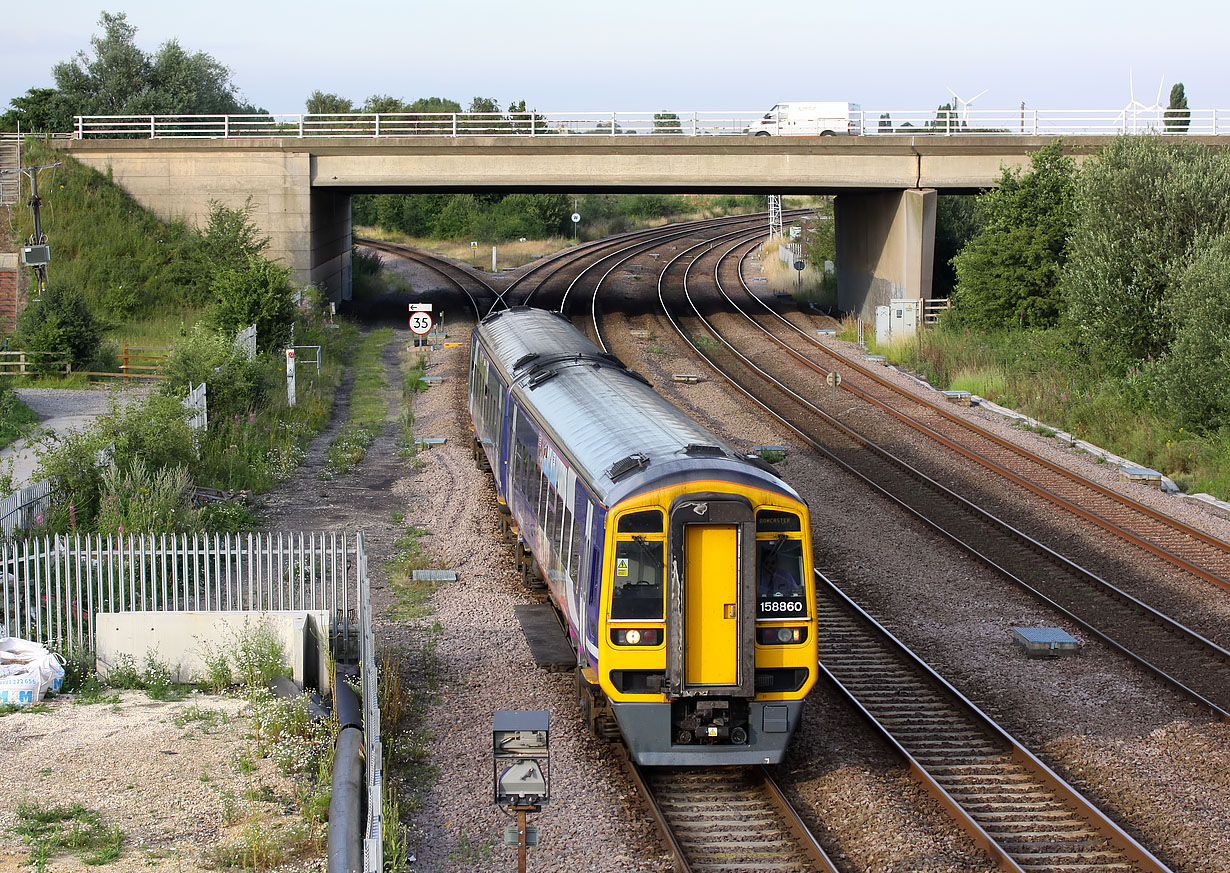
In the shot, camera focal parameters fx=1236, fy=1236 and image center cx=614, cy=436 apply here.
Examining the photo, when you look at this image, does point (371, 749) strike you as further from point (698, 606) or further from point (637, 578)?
point (698, 606)

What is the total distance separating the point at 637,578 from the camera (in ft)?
34.0

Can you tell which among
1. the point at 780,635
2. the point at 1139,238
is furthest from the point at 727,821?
the point at 1139,238

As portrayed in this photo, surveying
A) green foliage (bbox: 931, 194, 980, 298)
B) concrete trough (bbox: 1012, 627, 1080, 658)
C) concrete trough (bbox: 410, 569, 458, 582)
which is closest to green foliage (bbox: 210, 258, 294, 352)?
concrete trough (bbox: 410, 569, 458, 582)

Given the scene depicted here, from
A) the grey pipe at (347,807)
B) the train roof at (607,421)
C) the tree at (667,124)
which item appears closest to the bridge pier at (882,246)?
the tree at (667,124)

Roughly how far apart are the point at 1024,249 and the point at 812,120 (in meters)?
11.3

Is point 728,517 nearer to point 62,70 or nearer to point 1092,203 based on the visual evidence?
point 1092,203

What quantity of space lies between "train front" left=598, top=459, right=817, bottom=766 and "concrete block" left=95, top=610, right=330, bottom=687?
13.9 ft

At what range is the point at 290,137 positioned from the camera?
1570 inches

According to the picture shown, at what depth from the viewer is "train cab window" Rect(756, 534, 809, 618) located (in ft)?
34.3

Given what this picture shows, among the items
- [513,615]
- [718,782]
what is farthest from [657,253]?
[718,782]

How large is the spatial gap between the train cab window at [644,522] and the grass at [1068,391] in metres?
15.3

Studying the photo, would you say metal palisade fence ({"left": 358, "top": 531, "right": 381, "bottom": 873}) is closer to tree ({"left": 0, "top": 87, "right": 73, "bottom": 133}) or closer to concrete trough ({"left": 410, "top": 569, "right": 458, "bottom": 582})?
concrete trough ({"left": 410, "top": 569, "right": 458, "bottom": 582})

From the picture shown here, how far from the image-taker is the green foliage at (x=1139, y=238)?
2711 centimetres

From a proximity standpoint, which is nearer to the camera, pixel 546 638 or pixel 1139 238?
pixel 546 638
